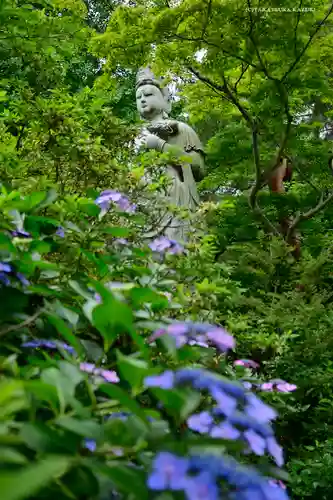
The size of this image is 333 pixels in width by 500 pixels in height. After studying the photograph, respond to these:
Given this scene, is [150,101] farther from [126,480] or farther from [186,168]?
[126,480]

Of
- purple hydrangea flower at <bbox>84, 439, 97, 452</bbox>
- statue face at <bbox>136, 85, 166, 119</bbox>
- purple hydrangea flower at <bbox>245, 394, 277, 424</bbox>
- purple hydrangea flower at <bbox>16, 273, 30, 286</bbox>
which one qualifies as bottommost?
purple hydrangea flower at <bbox>84, 439, 97, 452</bbox>

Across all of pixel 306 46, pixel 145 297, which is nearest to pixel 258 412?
pixel 145 297

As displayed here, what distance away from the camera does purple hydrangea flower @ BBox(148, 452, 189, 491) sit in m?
0.39

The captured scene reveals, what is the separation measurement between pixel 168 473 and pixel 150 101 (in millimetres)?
4626

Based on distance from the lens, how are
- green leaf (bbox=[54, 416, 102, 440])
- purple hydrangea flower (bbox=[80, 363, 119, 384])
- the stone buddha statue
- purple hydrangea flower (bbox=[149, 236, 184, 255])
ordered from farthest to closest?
the stone buddha statue → purple hydrangea flower (bbox=[149, 236, 184, 255]) → purple hydrangea flower (bbox=[80, 363, 119, 384]) → green leaf (bbox=[54, 416, 102, 440])

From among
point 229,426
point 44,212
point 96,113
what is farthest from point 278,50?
point 229,426

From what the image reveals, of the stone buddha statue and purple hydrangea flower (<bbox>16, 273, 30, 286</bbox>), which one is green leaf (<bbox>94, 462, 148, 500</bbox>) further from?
the stone buddha statue

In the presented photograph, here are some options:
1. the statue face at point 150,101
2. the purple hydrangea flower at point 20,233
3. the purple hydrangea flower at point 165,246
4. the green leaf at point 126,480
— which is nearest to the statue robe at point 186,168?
the statue face at point 150,101

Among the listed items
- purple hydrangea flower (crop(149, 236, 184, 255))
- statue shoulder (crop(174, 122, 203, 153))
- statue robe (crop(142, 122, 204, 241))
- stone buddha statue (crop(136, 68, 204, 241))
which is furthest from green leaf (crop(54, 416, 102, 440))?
statue shoulder (crop(174, 122, 203, 153))

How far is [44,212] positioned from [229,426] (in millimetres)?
1017

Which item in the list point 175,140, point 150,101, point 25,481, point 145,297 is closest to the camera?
point 25,481

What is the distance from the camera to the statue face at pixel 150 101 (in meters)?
4.78

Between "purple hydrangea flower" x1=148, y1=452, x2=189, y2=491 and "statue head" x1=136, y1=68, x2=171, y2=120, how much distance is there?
459cm

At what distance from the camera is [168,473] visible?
0.39 meters
